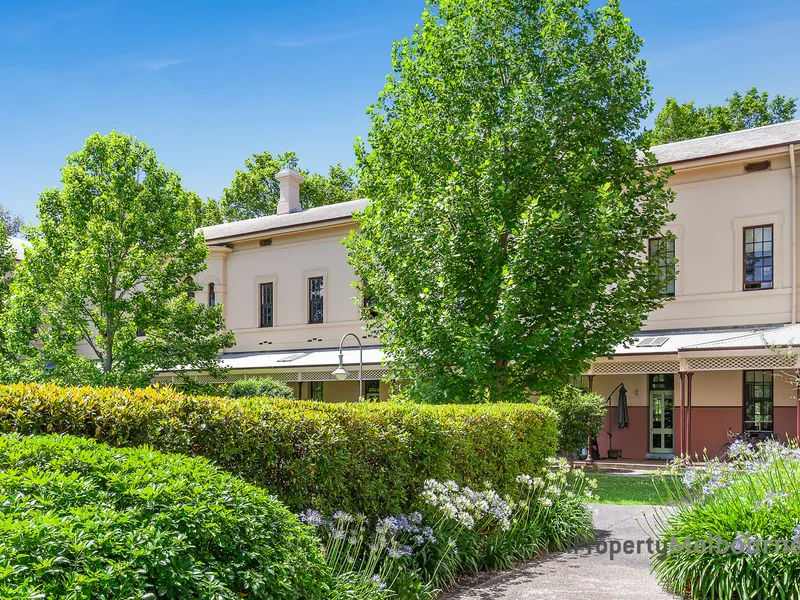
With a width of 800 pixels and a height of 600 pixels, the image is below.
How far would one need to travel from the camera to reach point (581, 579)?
7.90 meters

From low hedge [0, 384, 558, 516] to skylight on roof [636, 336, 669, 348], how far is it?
13875mm

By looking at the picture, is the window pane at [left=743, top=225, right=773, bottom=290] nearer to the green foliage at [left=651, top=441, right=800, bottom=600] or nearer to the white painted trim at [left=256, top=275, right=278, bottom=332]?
the green foliage at [left=651, top=441, right=800, bottom=600]

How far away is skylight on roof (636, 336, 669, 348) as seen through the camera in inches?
827

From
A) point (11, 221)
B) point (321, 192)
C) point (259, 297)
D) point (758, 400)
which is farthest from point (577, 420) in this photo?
point (11, 221)

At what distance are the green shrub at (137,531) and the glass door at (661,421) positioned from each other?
20545mm

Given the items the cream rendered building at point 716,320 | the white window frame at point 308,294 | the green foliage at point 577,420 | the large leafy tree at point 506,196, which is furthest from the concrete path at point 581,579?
the white window frame at point 308,294

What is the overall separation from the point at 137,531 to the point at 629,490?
13.4 metres

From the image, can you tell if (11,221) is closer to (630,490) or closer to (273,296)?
(273,296)

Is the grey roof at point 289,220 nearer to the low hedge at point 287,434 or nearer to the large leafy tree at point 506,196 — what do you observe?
the large leafy tree at point 506,196

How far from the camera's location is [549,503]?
9086mm

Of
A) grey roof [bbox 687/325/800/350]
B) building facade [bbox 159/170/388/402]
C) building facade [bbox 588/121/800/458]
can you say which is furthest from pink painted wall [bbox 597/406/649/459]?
building facade [bbox 159/170/388/402]

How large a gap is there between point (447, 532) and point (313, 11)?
949 cm

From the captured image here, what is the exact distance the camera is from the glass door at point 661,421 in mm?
23562

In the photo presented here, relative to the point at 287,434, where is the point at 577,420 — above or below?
below
